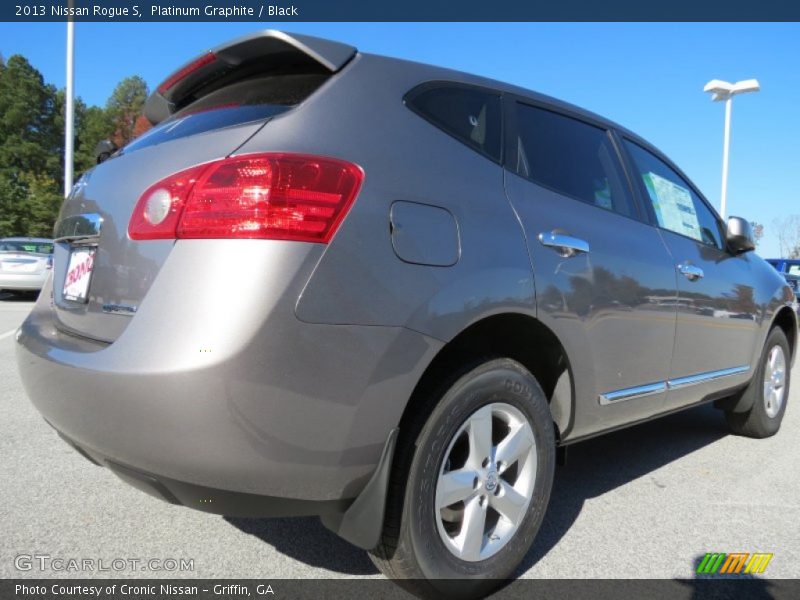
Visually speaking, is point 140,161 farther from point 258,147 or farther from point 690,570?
point 690,570

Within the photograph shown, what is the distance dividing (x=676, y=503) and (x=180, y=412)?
2.48 metres

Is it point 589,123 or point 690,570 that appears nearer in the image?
point 690,570

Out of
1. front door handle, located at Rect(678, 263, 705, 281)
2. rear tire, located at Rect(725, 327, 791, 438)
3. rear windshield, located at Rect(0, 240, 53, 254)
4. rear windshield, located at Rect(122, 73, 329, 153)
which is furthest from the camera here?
rear windshield, located at Rect(0, 240, 53, 254)

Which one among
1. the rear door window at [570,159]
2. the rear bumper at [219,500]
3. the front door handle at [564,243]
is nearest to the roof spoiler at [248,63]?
the rear door window at [570,159]

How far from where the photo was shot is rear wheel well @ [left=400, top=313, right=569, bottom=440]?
196cm

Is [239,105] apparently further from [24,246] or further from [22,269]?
[24,246]

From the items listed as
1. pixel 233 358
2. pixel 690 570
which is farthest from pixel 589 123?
pixel 233 358

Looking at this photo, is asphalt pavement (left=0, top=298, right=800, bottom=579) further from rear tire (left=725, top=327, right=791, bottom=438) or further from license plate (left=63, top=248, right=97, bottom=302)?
license plate (left=63, top=248, right=97, bottom=302)

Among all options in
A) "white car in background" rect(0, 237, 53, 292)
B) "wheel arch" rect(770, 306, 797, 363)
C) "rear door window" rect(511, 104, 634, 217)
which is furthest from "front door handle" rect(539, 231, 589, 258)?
"white car in background" rect(0, 237, 53, 292)

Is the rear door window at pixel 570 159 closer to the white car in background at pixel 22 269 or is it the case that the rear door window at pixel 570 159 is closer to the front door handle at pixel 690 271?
the front door handle at pixel 690 271

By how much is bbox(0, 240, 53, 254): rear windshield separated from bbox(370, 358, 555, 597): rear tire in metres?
13.5

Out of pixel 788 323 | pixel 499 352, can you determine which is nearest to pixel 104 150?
pixel 499 352

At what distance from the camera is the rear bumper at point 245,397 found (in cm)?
152

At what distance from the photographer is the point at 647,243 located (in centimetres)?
289
